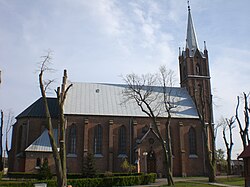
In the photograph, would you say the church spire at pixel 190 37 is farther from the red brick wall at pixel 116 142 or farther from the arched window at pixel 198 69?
the red brick wall at pixel 116 142

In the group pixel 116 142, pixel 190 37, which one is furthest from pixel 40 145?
pixel 190 37

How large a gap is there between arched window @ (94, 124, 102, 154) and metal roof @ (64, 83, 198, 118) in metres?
2.31

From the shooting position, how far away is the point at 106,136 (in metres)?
41.8

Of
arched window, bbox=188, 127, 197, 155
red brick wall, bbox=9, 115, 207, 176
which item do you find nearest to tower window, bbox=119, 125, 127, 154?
red brick wall, bbox=9, 115, 207, 176

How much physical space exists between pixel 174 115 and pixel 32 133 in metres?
21.7

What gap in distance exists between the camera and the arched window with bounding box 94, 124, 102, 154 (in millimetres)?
41281

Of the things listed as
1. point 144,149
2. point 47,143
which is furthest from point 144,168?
point 47,143

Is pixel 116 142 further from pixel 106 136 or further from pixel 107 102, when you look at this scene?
pixel 107 102

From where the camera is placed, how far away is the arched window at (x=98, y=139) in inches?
1625

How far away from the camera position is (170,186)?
26.4m

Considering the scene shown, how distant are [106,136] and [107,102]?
5.73 meters

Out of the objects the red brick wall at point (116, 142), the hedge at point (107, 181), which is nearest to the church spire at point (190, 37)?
the red brick wall at point (116, 142)

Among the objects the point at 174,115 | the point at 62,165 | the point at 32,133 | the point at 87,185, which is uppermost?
the point at 174,115

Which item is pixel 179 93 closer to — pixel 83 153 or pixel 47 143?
pixel 83 153
